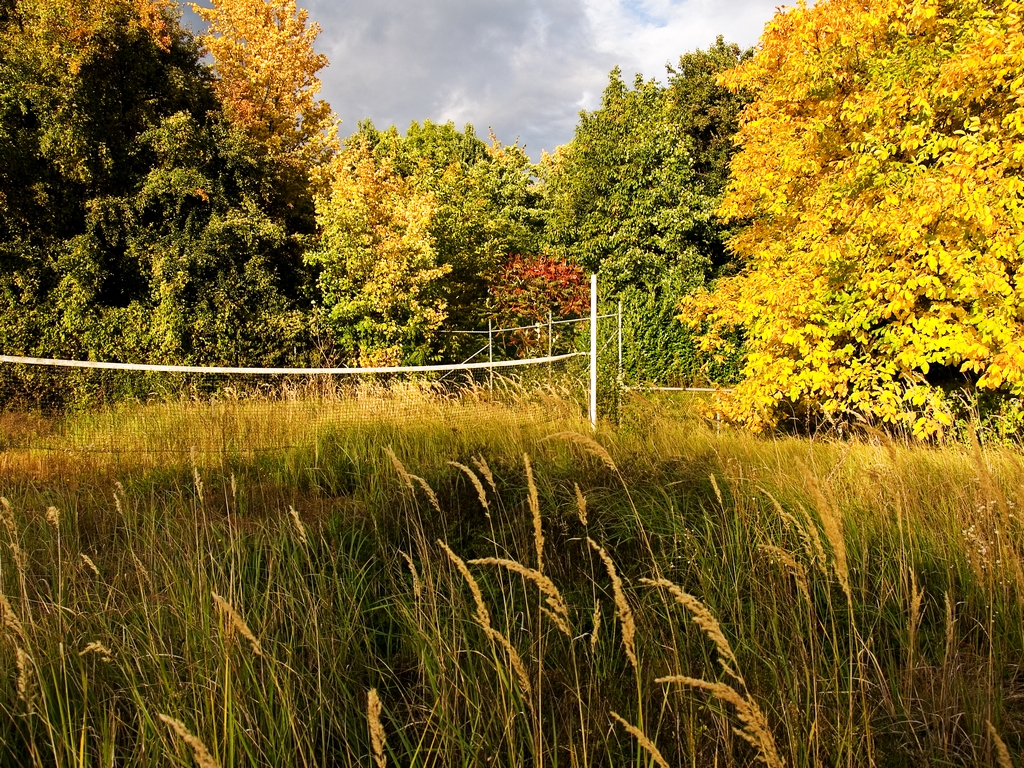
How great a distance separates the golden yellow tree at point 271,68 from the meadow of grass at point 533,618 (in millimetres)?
14805

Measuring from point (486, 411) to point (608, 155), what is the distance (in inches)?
503

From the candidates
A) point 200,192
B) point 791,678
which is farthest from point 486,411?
point 200,192

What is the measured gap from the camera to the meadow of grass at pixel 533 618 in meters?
1.58

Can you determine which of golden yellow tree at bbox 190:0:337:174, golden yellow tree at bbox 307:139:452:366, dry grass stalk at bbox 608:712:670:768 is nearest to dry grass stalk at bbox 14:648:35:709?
dry grass stalk at bbox 608:712:670:768

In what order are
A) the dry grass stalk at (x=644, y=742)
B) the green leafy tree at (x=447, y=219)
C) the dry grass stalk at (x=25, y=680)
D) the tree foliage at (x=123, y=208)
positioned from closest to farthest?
1. the dry grass stalk at (x=644, y=742)
2. the dry grass stalk at (x=25, y=680)
3. the tree foliage at (x=123, y=208)
4. the green leafy tree at (x=447, y=219)

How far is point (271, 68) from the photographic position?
16.9m

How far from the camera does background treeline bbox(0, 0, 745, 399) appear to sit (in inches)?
442

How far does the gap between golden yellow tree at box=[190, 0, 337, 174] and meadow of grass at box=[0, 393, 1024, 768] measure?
14805mm

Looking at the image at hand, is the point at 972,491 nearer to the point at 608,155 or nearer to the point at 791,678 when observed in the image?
the point at 791,678

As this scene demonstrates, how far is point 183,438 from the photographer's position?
564 cm

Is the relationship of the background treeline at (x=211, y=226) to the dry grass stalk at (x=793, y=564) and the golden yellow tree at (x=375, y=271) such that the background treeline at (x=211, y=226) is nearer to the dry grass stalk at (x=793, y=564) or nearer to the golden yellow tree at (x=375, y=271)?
the golden yellow tree at (x=375, y=271)

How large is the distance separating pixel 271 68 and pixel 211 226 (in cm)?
736

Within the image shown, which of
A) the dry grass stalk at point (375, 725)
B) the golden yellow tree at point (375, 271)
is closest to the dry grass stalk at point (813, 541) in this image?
the dry grass stalk at point (375, 725)

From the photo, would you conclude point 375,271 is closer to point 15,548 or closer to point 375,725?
point 15,548
